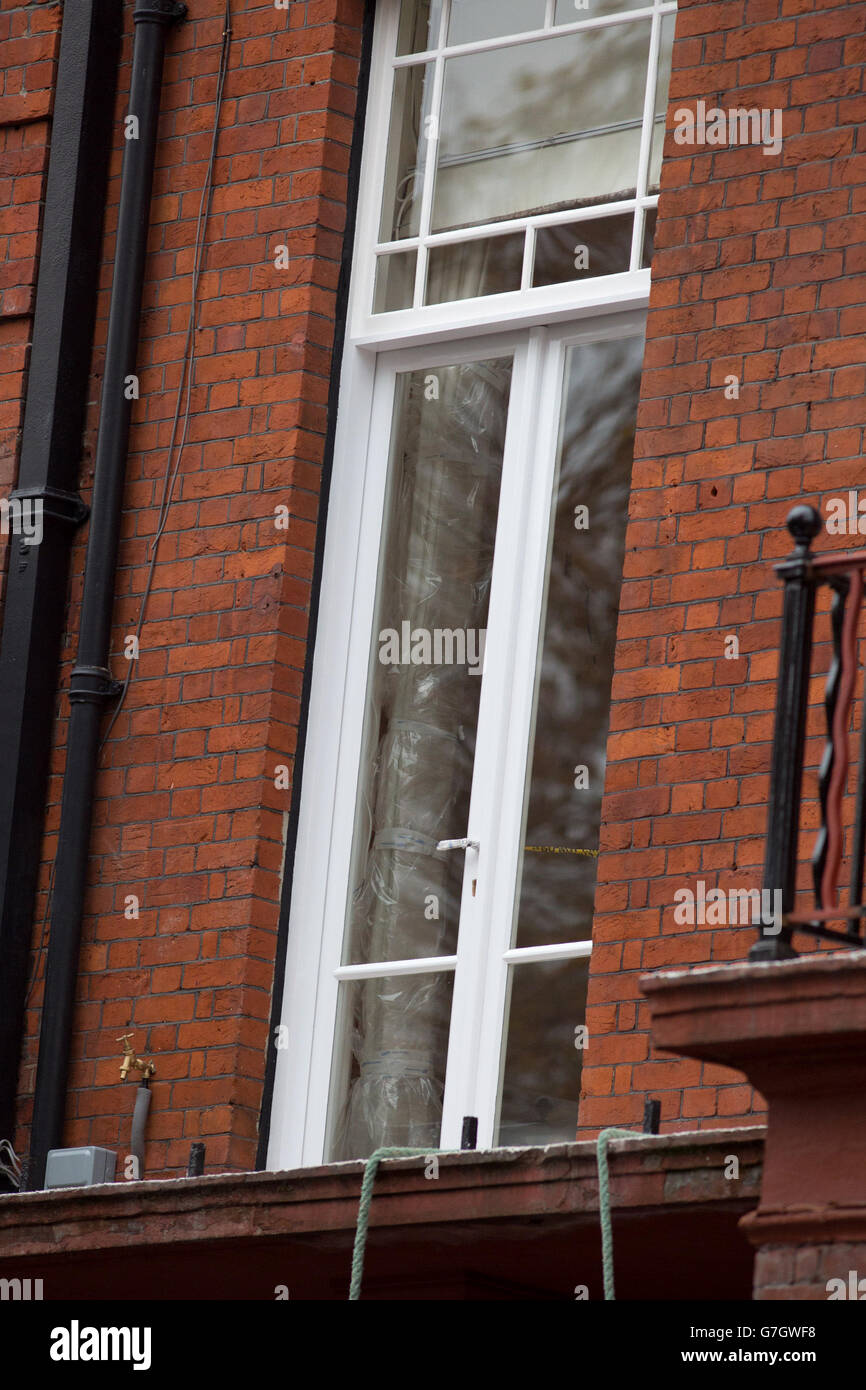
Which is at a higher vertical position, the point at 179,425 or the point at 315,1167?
the point at 179,425

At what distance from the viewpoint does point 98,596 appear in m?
8.42

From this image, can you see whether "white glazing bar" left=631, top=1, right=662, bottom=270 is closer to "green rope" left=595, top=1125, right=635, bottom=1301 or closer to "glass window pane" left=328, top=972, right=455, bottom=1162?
"glass window pane" left=328, top=972, right=455, bottom=1162

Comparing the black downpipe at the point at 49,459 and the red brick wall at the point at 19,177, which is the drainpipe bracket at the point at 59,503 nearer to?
the black downpipe at the point at 49,459

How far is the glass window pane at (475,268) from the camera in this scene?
8.30 metres

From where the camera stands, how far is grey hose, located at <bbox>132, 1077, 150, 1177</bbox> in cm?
786

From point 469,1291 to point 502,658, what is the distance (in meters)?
1.91

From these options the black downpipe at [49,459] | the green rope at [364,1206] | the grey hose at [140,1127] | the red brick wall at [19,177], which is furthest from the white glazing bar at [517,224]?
the green rope at [364,1206]

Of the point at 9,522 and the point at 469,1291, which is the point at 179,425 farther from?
the point at 469,1291

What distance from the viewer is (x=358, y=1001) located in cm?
798

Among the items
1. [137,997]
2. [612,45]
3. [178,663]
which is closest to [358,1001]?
[137,997]

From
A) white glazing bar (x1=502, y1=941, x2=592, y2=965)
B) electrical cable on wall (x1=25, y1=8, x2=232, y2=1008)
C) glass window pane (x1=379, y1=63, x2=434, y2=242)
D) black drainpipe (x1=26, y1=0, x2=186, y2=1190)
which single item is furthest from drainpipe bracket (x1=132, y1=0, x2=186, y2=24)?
white glazing bar (x1=502, y1=941, x2=592, y2=965)

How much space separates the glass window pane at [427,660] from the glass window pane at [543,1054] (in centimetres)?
37

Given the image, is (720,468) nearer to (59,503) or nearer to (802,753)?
(802,753)

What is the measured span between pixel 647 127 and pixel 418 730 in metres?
1.92
